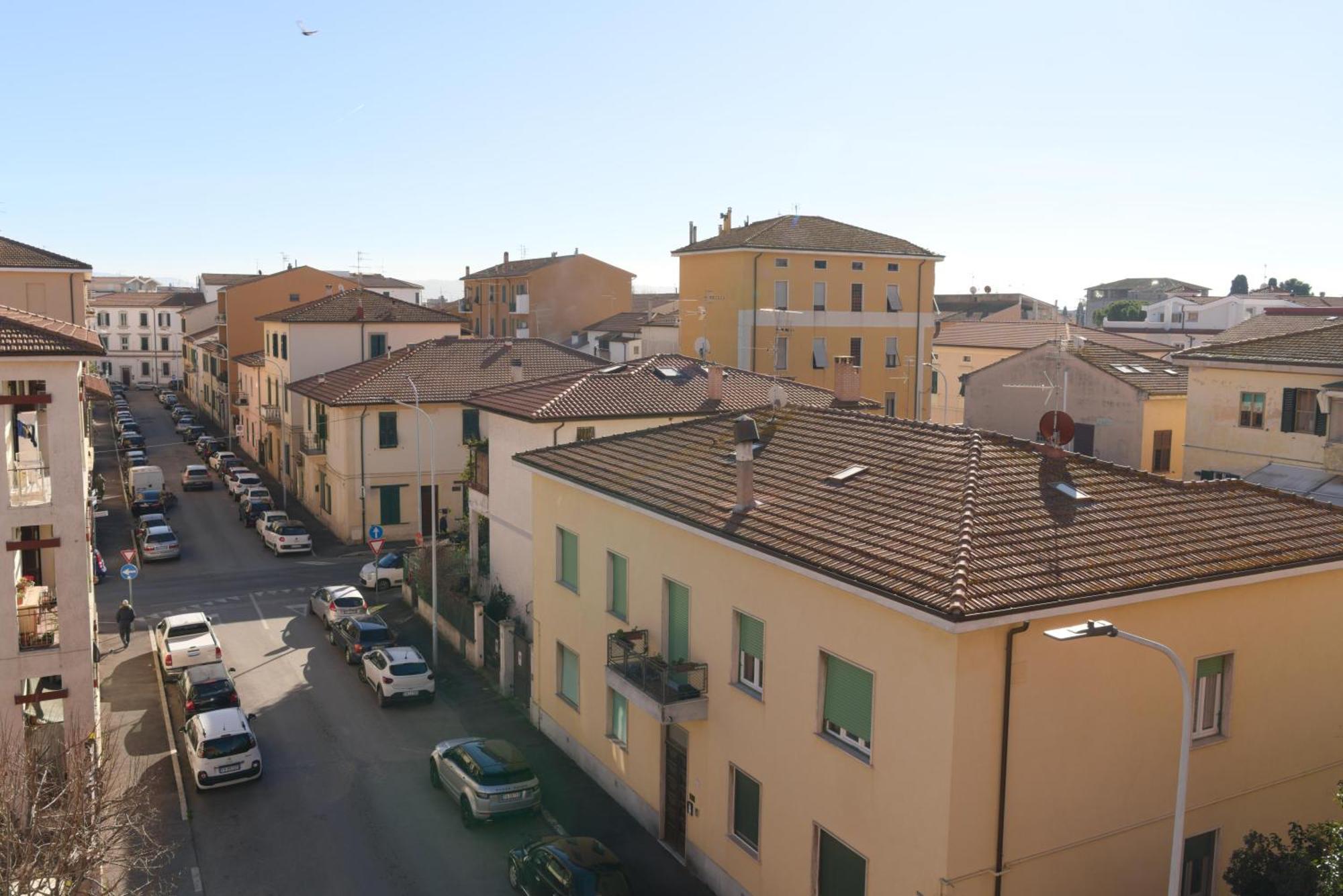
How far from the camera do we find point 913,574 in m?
13.4

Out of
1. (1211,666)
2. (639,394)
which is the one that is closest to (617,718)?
(1211,666)

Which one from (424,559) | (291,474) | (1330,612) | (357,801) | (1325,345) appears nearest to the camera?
(1330,612)

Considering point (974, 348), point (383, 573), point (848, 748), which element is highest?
point (974, 348)

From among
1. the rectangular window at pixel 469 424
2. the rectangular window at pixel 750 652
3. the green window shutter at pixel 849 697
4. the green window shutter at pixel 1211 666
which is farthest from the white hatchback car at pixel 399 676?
the rectangular window at pixel 469 424

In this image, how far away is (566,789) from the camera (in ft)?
71.8

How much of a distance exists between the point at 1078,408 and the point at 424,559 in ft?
85.5

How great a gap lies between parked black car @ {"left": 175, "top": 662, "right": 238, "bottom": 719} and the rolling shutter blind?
3017 cm

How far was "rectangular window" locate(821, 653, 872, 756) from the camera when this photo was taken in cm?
1443

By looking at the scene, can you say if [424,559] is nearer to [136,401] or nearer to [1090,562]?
[1090,562]

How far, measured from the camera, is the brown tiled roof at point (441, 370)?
1738 inches

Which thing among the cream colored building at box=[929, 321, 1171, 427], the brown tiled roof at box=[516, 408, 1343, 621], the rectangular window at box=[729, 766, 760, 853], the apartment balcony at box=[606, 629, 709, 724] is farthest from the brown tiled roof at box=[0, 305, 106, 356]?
the cream colored building at box=[929, 321, 1171, 427]

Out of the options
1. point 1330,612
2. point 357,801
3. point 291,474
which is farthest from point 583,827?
point 291,474

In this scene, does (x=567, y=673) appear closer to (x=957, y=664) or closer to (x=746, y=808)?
(x=746, y=808)

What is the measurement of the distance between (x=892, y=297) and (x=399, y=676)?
33.4 m
